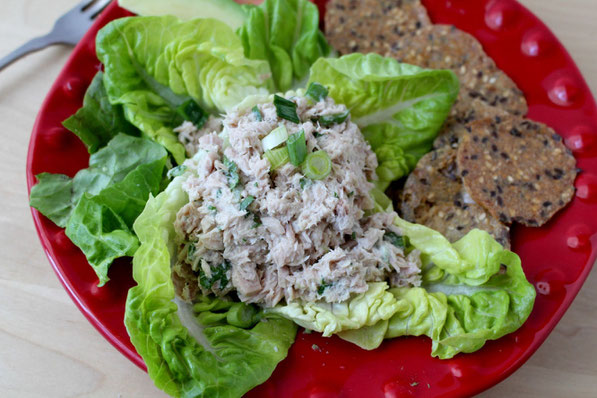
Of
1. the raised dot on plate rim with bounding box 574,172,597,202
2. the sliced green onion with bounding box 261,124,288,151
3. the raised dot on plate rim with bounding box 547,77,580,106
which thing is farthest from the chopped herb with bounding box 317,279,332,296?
the raised dot on plate rim with bounding box 547,77,580,106

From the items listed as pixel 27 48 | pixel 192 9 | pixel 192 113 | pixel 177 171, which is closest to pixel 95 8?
pixel 27 48

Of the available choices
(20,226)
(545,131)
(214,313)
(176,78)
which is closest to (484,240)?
(545,131)

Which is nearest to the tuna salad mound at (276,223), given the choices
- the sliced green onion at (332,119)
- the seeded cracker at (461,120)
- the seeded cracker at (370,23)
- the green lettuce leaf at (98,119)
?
the sliced green onion at (332,119)

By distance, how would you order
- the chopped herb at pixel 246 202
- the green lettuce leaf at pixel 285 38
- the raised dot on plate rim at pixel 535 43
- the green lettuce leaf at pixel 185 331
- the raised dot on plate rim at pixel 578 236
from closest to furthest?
1. the green lettuce leaf at pixel 185 331
2. the chopped herb at pixel 246 202
3. the raised dot on plate rim at pixel 578 236
4. the green lettuce leaf at pixel 285 38
5. the raised dot on plate rim at pixel 535 43

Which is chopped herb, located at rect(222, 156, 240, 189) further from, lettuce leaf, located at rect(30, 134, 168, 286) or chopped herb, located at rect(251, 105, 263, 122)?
lettuce leaf, located at rect(30, 134, 168, 286)

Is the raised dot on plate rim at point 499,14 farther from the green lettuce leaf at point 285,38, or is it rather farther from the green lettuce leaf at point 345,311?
the green lettuce leaf at point 345,311

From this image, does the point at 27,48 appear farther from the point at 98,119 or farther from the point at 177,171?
the point at 177,171
